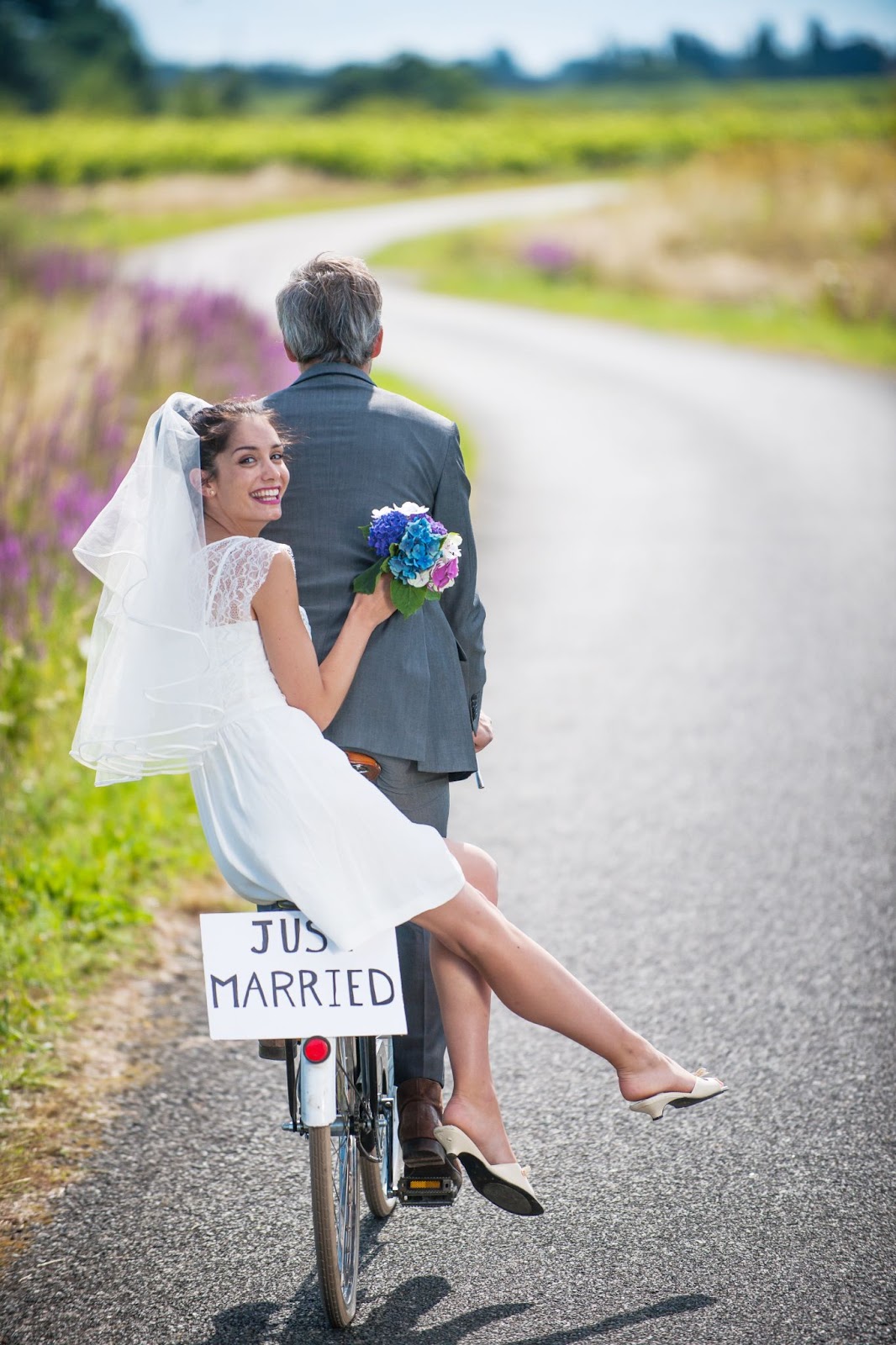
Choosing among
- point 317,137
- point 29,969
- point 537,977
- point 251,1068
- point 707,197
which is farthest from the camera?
point 317,137

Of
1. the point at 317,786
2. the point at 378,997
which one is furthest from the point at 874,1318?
the point at 317,786

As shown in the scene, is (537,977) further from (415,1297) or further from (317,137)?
(317,137)

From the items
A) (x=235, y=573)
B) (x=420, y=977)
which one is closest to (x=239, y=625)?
(x=235, y=573)

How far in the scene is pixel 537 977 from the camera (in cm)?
341

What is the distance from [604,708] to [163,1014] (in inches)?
145

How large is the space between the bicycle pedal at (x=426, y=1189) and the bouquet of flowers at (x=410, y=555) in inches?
56.6

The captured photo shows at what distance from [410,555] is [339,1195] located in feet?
5.09

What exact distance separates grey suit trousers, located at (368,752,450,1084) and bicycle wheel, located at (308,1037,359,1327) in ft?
0.80

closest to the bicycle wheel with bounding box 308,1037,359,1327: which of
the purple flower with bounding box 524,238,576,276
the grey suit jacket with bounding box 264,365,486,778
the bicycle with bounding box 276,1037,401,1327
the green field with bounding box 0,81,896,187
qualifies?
the bicycle with bounding box 276,1037,401,1327

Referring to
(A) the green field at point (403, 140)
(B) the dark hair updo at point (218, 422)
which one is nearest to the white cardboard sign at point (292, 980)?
(B) the dark hair updo at point (218, 422)

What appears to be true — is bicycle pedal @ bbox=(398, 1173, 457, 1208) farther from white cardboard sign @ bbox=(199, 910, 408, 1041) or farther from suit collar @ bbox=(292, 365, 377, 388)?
suit collar @ bbox=(292, 365, 377, 388)

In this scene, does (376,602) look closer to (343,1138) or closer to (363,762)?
(363,762)

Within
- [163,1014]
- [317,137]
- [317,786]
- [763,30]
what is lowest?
[163,1014]

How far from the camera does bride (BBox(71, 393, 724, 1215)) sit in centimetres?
317
